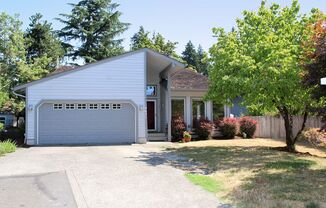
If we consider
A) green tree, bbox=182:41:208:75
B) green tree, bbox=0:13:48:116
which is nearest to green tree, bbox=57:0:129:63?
green tree, bbox=0:13:48:116

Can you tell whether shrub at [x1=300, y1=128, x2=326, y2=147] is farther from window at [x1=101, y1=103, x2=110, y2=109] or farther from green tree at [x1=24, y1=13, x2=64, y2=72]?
green tree at [x1=24, y1=13, x2=64, y2=72]

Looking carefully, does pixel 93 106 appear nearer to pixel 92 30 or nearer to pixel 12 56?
pixel 12 56

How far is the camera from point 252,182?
9742 mm

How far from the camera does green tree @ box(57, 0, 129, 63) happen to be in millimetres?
43156

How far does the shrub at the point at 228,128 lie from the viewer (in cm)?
2366

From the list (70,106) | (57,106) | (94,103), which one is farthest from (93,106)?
(57,106)

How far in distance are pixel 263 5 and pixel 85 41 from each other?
2969 cm

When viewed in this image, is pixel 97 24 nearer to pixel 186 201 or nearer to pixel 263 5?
pixel 263 5

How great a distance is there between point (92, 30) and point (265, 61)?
31.2 metres

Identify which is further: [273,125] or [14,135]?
[273,125]

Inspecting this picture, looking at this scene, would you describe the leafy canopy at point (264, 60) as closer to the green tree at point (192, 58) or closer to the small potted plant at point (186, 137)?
the small potted plant at point (186, 137)

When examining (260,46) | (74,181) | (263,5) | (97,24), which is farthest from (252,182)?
(97,24)

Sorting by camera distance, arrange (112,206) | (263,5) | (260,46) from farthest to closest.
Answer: (263,5) < (260,46) < (112,206)

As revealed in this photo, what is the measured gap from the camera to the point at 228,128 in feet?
77.6
